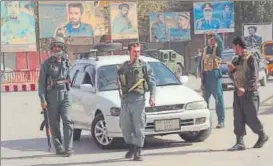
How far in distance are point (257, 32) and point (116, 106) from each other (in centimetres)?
3296

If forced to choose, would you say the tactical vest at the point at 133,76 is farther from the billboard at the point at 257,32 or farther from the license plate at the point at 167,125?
the billboard at the point at 257,32

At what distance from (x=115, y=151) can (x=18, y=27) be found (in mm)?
28593

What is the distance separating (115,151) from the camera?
10.9 m

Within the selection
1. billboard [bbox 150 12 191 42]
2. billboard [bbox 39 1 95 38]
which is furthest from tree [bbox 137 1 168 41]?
billboard [bbox 39 1 95 38]

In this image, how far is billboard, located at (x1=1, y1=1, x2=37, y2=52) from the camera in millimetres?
37062

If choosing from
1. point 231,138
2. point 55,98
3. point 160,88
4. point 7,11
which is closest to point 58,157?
point 55,98

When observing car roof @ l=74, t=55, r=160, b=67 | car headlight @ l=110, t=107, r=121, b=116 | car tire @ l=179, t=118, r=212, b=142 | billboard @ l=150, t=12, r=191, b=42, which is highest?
billboard @ l=150, t=12, r=191, b=42

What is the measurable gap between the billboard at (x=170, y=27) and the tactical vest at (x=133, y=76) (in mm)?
32602

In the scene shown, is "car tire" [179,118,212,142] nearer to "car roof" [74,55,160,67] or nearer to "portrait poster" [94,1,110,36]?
"car roof" [74,55,160,67]

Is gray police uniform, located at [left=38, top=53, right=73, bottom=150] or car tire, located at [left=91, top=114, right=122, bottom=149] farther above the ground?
gray police uniform, located at [left=38, top=53, right=73, bottom=150]

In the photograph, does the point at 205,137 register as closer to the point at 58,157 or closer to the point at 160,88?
the point at 160,88

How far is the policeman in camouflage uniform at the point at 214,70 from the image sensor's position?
13016mm

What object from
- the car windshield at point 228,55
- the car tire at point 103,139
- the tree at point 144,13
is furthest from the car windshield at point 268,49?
the car tire at point 103,139

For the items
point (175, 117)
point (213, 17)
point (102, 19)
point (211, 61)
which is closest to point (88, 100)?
point (175, 117)
